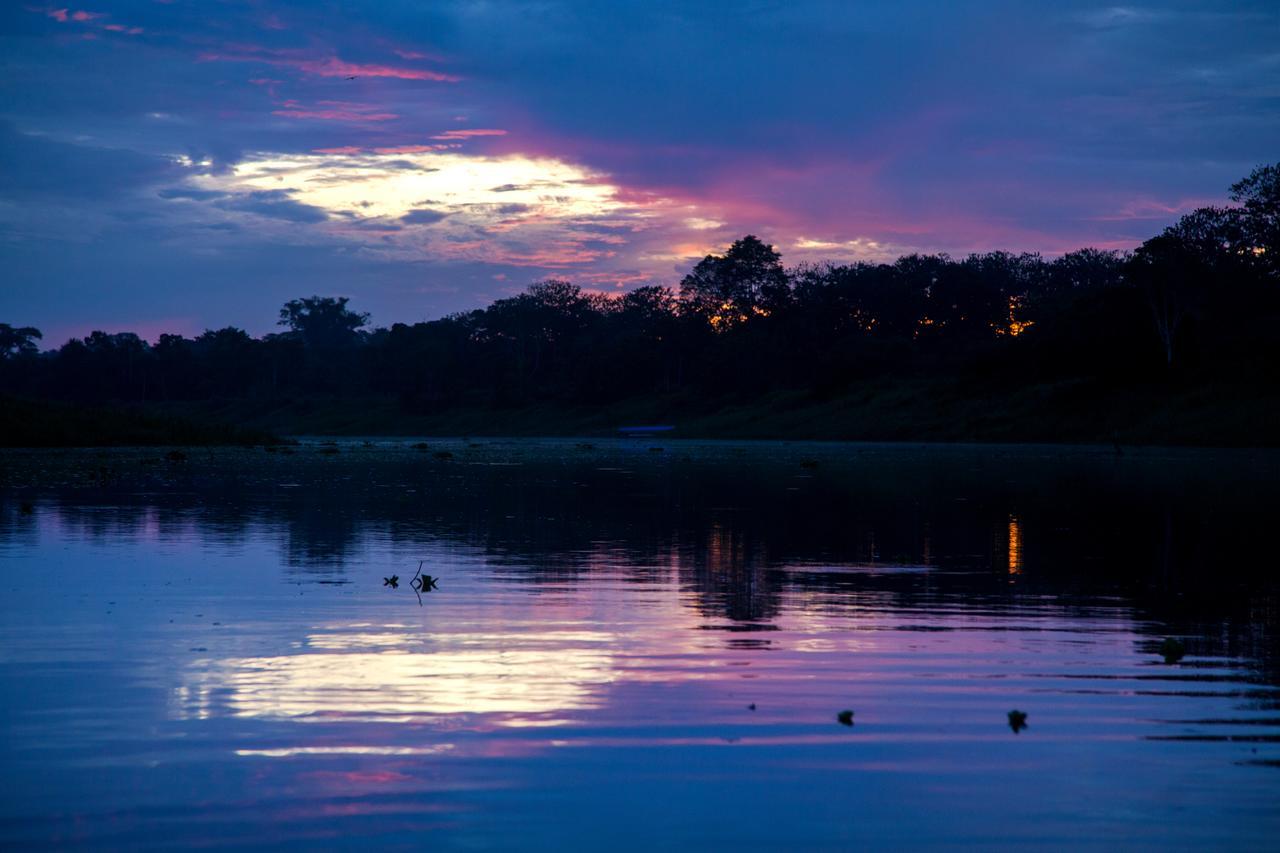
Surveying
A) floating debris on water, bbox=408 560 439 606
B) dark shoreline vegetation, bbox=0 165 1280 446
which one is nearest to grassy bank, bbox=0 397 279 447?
dark shoreline vegetation, bbox=0 165 1280 446

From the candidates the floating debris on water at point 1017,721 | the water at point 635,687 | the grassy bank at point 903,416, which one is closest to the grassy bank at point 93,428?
the grassy bank at point 903,416

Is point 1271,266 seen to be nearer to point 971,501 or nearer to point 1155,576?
point 971,501

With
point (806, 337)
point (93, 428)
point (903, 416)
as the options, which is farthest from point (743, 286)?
point (93, 428)

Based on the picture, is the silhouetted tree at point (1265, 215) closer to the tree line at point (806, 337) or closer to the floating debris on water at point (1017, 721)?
the tree line at point (806, 337)

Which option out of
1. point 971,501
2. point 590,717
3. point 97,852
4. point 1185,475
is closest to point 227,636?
point 590,717

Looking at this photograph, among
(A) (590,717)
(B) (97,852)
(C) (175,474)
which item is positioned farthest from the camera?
(C) (175,474)

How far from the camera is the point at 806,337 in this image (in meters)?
139

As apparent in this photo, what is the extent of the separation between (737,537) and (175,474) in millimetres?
23195

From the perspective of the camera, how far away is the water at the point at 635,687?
627 centimetres

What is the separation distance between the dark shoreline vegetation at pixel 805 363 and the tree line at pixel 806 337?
0.81 ft

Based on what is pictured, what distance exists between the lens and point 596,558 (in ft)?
56.9

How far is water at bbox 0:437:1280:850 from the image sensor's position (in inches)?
247

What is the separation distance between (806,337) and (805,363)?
6604 mm

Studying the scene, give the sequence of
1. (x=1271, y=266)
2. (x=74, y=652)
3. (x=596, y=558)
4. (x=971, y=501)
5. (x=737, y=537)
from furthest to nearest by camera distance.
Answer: (x=1271, y=266) < (x=971, y=501) < (x=737, y=537) < (x=596, y=558) < (x=74, y=652)
